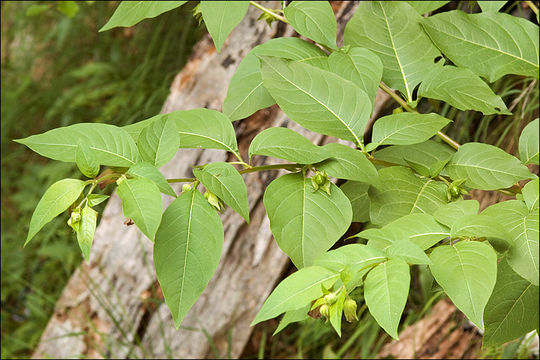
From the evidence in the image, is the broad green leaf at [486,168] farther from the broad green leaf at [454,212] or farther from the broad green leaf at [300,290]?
the broad green leaf at [300,290]

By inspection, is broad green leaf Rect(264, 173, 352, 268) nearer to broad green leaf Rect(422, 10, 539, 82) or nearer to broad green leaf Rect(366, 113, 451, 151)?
broad green leaf Rect(366, 113, 451, 151)

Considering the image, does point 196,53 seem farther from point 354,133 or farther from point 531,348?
point 531,348

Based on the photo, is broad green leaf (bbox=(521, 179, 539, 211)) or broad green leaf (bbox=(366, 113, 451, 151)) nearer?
broad green leaf (bbox=(521, 179, 539, 211))

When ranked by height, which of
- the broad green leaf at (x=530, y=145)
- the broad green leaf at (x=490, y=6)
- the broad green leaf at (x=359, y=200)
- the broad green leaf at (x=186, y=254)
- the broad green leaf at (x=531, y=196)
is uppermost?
the broad green leaf at (x=490, y=6)

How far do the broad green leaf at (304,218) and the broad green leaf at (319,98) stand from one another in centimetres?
10

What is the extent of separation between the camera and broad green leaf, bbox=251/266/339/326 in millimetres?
656

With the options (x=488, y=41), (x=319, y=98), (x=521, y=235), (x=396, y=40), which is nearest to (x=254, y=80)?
(x=319, y=98)

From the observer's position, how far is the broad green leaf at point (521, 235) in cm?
68

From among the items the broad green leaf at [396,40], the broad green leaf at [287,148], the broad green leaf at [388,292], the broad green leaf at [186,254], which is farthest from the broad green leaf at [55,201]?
the broad green leaf at [396,40]

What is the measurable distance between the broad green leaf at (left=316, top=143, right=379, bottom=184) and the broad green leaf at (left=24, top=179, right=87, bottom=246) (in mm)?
324

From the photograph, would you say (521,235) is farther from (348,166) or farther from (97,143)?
(97,143)

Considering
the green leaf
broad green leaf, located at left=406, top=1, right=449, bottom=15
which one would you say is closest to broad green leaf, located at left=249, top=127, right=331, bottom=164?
the green leaf

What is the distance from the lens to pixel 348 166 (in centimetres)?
79

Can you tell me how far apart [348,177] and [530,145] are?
26 centimetres
